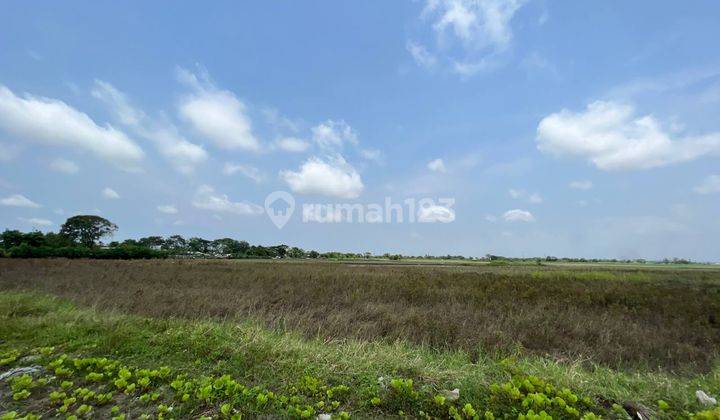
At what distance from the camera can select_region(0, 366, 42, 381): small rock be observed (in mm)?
3660

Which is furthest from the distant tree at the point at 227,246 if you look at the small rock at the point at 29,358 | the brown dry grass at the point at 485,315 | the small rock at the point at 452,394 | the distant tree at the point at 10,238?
the small rock at the point at 452,394

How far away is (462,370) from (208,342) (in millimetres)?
3525

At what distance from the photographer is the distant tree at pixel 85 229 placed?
2596 inches

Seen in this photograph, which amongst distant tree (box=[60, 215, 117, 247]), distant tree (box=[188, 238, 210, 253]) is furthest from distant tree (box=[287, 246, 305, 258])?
distant tree (box=[60, 215, 117, 247])

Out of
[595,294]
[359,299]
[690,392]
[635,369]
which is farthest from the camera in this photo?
[595,294]

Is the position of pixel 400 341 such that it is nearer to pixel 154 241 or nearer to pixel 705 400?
pixel 705 400

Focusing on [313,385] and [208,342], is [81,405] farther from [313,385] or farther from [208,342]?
[313,385]

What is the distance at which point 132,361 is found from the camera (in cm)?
405

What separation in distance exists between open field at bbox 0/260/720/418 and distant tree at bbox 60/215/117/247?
7121 centimetres

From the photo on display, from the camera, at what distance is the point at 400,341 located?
5.87m

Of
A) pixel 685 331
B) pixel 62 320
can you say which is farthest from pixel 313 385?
pixel 685 331

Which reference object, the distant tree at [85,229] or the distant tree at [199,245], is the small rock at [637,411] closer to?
the distant tree at [85,229]

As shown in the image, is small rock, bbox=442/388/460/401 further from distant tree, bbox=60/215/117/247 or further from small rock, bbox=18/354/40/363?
distant tree, bbox=60/215/117/247

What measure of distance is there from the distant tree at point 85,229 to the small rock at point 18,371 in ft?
260
